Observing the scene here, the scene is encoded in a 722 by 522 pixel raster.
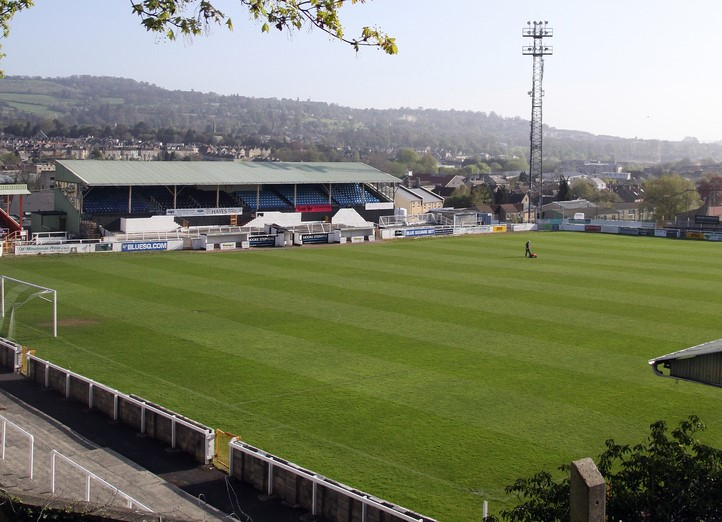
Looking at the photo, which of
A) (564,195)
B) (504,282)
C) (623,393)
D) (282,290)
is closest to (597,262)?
(504,282)

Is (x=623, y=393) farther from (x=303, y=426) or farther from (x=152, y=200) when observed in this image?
(x=152, y=200)

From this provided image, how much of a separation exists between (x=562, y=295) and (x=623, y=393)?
55.6 ft

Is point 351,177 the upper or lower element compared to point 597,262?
upper

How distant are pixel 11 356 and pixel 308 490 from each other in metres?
13.5

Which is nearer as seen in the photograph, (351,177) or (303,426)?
(303,426)

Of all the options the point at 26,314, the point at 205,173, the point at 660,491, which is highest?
the point at 205,173

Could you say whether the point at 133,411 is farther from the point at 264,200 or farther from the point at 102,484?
the point at 264,200

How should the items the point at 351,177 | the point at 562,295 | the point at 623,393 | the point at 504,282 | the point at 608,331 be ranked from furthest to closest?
1. the point at 351,177
2. the point at 504,282
3. the point at 562,295
4. the point at 608,331
5. the point at 623,393

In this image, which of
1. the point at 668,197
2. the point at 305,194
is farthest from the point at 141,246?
the point at 668,197

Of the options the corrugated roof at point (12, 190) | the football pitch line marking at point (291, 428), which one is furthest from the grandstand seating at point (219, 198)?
the football pitch line marking at point (291, 428)

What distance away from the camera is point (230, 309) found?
34.7 meters

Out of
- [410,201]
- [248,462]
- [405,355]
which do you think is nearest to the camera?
[248,462]

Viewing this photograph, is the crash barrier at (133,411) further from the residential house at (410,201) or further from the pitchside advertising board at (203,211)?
the residential house at (410,201)

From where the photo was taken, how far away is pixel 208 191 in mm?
74062
